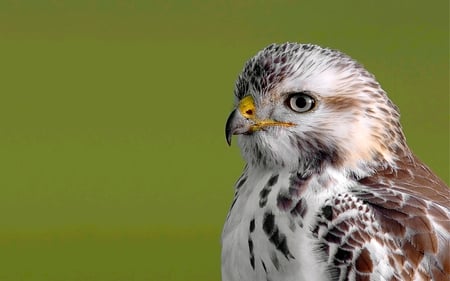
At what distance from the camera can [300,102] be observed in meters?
7.44

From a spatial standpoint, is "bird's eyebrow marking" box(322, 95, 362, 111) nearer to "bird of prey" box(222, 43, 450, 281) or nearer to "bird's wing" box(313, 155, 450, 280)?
"bird of prey" box(222, 43, 450, 281)

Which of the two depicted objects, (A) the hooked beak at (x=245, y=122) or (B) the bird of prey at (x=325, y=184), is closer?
(B) the bird of prey at (x=325, y=184)

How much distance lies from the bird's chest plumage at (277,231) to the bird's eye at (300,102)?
0.92 feet

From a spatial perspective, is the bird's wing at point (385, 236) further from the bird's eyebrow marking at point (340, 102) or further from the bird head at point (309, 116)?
the bird's eyebrow marking at point (340, 102)

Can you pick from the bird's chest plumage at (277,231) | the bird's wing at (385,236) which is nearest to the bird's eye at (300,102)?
the bird's chest plumage at (277,231)

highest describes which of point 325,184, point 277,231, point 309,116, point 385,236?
point 309,116

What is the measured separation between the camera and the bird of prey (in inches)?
285

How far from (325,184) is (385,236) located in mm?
348

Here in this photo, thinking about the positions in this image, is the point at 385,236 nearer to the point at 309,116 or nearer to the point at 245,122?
the point at 309,116

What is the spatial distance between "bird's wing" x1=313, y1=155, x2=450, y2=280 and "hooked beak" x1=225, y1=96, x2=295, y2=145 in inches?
17.6

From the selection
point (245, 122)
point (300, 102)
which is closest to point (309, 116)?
point (300, 102)

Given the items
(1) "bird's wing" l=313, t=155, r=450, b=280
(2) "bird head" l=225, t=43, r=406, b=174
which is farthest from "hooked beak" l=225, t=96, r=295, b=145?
(1) "bird's wing" l=313, t=155, r=450, b=280

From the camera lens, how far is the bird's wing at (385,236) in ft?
23.6

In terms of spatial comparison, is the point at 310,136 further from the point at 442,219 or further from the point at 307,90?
the point at 442,219
